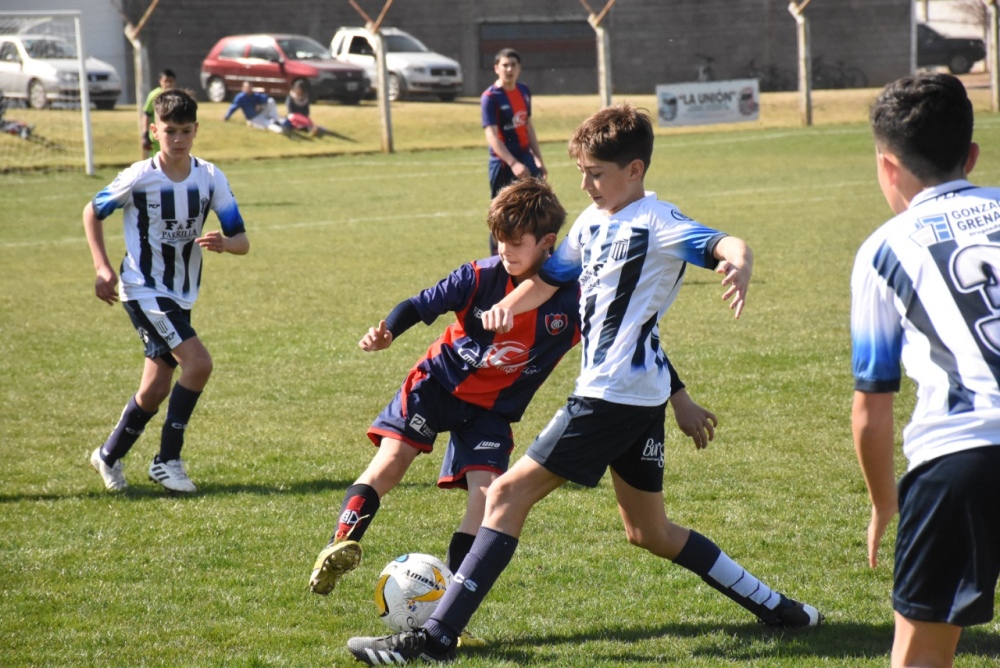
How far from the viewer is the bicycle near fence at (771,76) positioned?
37.5 metres

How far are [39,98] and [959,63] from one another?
30002mm

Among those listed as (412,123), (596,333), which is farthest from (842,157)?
(596,333)

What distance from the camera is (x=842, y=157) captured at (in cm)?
2228

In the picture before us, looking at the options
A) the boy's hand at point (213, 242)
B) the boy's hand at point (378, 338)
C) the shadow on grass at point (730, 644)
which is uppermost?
the boy's hand at point (213, 242)

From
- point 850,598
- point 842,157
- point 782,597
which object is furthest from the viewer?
point 842,157

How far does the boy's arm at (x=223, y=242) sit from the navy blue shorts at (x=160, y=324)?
36 cm

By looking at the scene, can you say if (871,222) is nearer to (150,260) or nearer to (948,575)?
(150,260)

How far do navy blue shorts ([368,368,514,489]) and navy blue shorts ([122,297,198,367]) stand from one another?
189cm

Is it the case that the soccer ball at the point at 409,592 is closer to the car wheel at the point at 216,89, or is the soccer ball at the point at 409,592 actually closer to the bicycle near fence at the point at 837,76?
the car wheel at the point at 216,89

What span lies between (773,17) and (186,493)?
3676 centimetres

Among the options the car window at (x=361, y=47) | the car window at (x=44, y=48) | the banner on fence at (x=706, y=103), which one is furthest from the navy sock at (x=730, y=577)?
the car window at (x=361, y=47)

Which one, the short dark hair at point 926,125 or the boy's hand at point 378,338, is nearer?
the short dark hair at point 926,125

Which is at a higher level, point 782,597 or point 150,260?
point 150,260

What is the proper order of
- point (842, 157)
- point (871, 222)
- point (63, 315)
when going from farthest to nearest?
point (842, 157) → point (871, 222) → point (63, 315)
